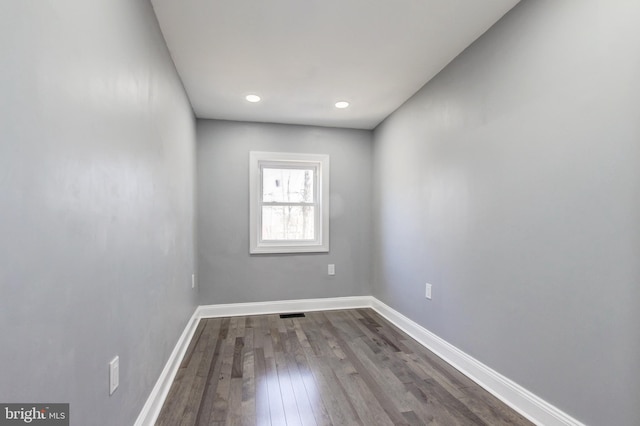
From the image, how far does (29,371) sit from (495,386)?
224 cm

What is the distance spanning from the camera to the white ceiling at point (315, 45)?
1.66 m

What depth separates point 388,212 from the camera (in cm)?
331

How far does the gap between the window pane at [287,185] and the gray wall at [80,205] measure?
6.11 feet

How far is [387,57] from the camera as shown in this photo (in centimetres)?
214

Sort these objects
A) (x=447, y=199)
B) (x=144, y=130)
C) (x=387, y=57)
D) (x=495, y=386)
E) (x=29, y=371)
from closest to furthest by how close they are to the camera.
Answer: (x=29, y=371), (x=144, y=130), (x=495, y=386), (x=387, y=57), (x=447, y=199)

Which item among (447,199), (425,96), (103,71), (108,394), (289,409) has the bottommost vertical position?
(289,409)

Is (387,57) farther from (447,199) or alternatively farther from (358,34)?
(447,199)

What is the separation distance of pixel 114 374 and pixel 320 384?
4.11 ft

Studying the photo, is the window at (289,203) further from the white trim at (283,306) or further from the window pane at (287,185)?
the white trim at (283,306)

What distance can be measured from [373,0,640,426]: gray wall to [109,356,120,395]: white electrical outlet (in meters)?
2.05

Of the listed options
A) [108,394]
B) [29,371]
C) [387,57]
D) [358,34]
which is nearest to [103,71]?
[29,371]

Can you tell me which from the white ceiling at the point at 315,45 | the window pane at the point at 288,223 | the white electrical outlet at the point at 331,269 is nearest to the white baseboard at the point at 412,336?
the white electrical outlet at the point at 331,269

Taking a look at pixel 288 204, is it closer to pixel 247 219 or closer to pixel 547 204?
pixel 247 219

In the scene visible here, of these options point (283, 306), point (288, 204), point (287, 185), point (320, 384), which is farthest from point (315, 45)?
point (283, 306)
